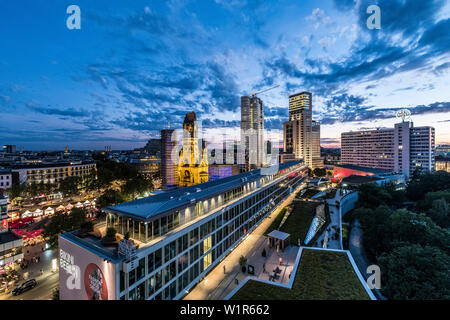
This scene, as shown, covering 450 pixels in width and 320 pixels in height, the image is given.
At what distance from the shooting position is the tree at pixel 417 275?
20.5 m

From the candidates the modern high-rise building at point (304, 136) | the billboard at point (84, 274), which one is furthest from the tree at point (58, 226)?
the modern high-rise building at point (304, 136)

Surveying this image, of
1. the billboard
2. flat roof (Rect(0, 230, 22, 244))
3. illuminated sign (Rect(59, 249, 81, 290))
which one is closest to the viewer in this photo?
the billboard

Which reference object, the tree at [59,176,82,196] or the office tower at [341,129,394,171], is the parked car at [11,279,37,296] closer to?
the tree at [59,176,82,196]

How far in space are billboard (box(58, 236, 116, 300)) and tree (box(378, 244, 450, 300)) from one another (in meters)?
27.6

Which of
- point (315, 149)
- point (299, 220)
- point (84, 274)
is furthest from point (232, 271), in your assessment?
point (315, 149)

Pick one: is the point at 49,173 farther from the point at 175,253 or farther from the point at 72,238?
the point at 175,253

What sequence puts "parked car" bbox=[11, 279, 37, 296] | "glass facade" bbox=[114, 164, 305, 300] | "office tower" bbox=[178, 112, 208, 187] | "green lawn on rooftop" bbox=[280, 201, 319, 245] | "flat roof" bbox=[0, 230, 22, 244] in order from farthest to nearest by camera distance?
"office tower" bbox=[178, 112, 208, 187]
"green lawn on rooftop" bbox=[280, 201, 319, 245]
"flat roof" bbox=[0, 230, 22, 244]
"parked car" bbox=[11, 279, 37, 296]
"glass facade" bbox=[114, 164, 305, 300]

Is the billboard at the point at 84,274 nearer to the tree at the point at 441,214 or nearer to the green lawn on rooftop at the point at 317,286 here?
the green lawn on rooftop at the point at 317,286

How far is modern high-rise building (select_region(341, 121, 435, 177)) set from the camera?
107188 mm

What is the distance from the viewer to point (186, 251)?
2159cm

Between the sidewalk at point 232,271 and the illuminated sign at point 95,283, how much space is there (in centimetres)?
962

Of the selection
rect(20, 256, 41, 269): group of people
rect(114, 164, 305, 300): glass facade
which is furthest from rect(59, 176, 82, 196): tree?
rect(114, 164, 305, 300): glass facade

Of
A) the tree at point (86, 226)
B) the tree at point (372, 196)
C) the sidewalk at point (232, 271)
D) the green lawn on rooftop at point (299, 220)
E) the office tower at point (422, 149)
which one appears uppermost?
the office tower at point (422, 149)
